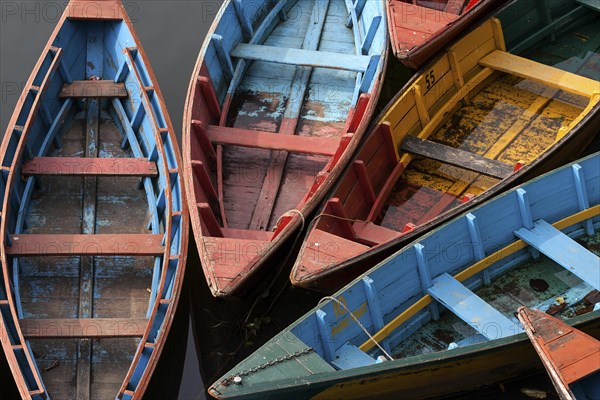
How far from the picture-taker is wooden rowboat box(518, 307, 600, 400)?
8977 mm

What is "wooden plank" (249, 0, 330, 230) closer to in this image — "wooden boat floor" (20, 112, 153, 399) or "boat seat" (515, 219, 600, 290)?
"wooden boat floor" (20, 112, 153, 399)

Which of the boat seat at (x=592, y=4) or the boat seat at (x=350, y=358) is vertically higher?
the boat seat at (x=592, y=4)

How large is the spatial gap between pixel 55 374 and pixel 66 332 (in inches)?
17.9

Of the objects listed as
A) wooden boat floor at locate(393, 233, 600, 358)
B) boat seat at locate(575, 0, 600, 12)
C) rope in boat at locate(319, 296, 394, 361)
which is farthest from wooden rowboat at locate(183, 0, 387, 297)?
boat seat at locate(575, 0, 600, 12)

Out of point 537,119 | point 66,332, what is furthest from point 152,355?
point 537,119

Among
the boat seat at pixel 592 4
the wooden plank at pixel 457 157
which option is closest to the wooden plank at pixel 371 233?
the wooden plank at pixel 457 157

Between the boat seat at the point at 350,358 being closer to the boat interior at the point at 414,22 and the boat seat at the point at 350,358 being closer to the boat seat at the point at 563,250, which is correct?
the boat seat at the point at 563,250

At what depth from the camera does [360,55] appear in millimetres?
13594

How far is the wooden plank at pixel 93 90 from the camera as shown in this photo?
13.1m

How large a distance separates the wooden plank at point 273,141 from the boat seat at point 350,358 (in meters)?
2.77

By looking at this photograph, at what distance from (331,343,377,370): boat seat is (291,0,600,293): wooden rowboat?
0.73 metres

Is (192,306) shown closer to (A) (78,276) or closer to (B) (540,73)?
(A) (78,276)

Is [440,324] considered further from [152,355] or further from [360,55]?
[360,55]

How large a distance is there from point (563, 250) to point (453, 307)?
1.47m
